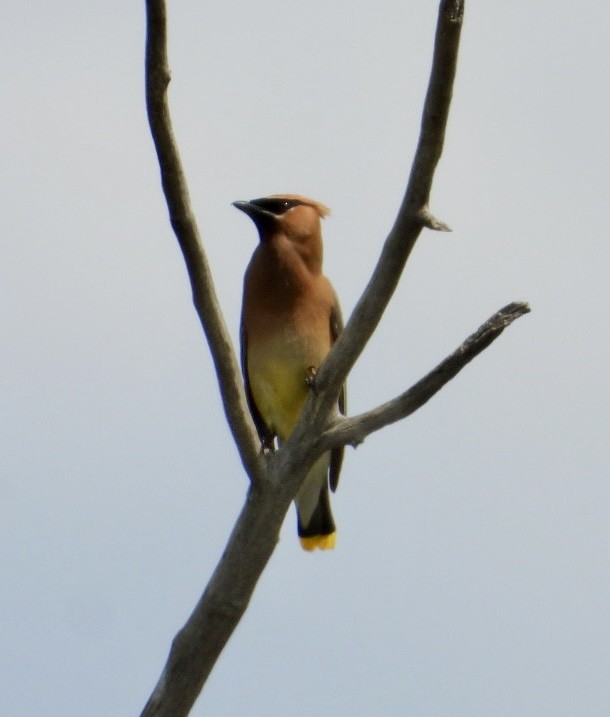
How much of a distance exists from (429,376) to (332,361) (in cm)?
40

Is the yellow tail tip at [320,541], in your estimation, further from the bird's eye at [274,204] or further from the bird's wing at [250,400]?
the bird's eye at [274,204]

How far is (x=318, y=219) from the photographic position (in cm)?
661

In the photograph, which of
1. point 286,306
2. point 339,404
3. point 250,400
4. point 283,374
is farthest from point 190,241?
point 339,404

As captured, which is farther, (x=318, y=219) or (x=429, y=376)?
(x=318, y=219)

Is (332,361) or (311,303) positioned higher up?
(311,303)

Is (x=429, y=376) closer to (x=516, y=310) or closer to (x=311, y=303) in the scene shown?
(x=516, y=310)

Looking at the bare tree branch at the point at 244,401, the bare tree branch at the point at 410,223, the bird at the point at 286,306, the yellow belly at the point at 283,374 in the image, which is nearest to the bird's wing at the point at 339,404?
the bird at the point at 286,306

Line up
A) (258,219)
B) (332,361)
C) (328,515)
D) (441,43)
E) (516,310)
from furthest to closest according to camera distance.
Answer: (328,515)
(258,219)
(332,361)
(516,310)
(441,43)

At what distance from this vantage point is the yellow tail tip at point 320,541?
7262mm

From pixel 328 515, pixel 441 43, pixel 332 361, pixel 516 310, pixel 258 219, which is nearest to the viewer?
pixel 441 43

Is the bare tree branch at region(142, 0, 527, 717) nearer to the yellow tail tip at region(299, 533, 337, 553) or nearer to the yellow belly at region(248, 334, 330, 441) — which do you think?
the yellow belly at region(248, 334, 330, 441)

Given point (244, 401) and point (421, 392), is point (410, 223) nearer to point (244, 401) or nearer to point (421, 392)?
point (421, 392)

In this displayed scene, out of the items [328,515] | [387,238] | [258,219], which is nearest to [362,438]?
[387,238]

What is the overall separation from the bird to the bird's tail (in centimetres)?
73
